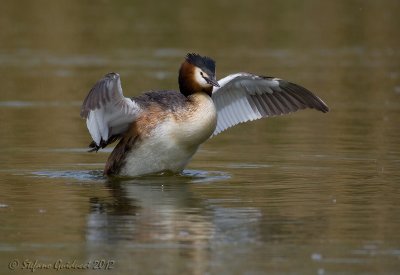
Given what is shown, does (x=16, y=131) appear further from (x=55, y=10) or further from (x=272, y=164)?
(x=55, y=10)

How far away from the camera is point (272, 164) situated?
43.1 feet

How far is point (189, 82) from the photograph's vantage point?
41.5 feet

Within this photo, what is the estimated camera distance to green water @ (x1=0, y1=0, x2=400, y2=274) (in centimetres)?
875

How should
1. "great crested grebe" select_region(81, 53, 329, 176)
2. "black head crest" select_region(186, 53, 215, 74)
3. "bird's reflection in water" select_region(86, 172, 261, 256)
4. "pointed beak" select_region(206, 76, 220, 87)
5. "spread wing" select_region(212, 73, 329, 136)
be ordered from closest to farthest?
1. "bird's reflection in water" select_region(86, 172, 261, 256)
2. "great crested grebe" select_region(81, 53, 329, 176)
3. "pointed beak" select_region(206, 76, 220, 87)
4. "black head crest" select_region(186, 53, 215, 74)
5. "spread wing" select_region(212, 73, 329, 136)

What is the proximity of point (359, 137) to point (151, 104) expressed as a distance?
357 cm

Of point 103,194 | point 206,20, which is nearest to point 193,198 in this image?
point 103,194

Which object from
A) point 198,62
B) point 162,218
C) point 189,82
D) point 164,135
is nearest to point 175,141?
point 164,135

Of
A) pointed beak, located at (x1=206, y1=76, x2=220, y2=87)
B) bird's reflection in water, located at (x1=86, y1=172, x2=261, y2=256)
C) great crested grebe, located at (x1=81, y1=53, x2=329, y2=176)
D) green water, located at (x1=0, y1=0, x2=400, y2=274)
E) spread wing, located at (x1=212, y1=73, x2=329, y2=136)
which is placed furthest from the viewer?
spread wing, located at (x1=212, y1=73, x2=329, y2=136)

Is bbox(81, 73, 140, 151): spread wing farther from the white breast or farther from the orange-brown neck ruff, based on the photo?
the orange-brown neck ruff

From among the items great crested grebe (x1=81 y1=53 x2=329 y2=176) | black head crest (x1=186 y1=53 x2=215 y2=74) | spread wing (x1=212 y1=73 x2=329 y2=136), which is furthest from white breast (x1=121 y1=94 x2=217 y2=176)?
spread wing (x1=212 y1=73 x2=329 y2=136)

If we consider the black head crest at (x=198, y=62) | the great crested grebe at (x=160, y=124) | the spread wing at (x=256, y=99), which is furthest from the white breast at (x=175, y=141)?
the spread wing at (x=256, y=99)

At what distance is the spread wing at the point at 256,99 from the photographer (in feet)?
44.2

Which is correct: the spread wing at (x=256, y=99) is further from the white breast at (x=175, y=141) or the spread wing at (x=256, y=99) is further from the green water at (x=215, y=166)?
the white breast at (x=175, y=141)

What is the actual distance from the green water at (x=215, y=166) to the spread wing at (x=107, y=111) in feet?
1.50
